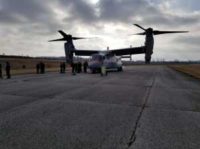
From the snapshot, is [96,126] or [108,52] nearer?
[96,126]

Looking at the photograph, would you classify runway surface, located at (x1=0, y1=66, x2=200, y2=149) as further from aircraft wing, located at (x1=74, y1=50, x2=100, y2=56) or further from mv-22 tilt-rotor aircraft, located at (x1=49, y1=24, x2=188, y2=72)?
aircraft wing, located at (x1=74, y1=50, x2=100, y2=56)

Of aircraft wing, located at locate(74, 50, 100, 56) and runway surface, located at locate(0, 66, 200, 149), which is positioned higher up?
aircraft wing, located at locate(74, 50, 100, 56)

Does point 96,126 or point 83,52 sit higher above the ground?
point 83,52

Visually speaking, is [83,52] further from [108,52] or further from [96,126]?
[96,126]

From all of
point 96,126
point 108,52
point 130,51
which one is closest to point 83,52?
point 108,52

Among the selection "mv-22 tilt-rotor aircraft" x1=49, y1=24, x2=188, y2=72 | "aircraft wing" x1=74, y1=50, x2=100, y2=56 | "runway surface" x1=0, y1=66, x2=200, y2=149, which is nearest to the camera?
"runway surface" x1=0, y1=66, x2=200, y2=149

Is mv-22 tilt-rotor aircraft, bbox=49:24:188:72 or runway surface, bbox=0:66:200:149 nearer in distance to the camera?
runway surface, bbox=0:66:200:149

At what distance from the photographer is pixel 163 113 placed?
806 centimetres

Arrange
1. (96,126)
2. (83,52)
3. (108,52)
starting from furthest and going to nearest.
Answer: (83,52), (108,52), (96,126)

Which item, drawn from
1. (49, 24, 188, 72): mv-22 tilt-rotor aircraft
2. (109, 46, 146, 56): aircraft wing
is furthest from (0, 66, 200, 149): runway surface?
(109, 46, 146, 56): aircraft wing

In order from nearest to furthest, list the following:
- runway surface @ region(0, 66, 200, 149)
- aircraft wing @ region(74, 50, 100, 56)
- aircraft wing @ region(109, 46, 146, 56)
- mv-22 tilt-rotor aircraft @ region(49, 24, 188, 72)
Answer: runway surface @ region(0, 66, 200, 149), mv-22 tilt-rotor aircraft @ region(49, 24, 188, 72), aircraft wing @ region(109, 46, 146, 56), aircraft wing @ region(74, 50, 100, 56)

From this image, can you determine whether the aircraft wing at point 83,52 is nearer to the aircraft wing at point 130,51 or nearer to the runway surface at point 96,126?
the aircraft wing at point 130,51

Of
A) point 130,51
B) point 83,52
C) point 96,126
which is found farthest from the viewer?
point 83,52

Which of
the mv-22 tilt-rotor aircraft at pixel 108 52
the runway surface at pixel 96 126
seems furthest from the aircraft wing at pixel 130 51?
the runway surface at pixel 96 126
